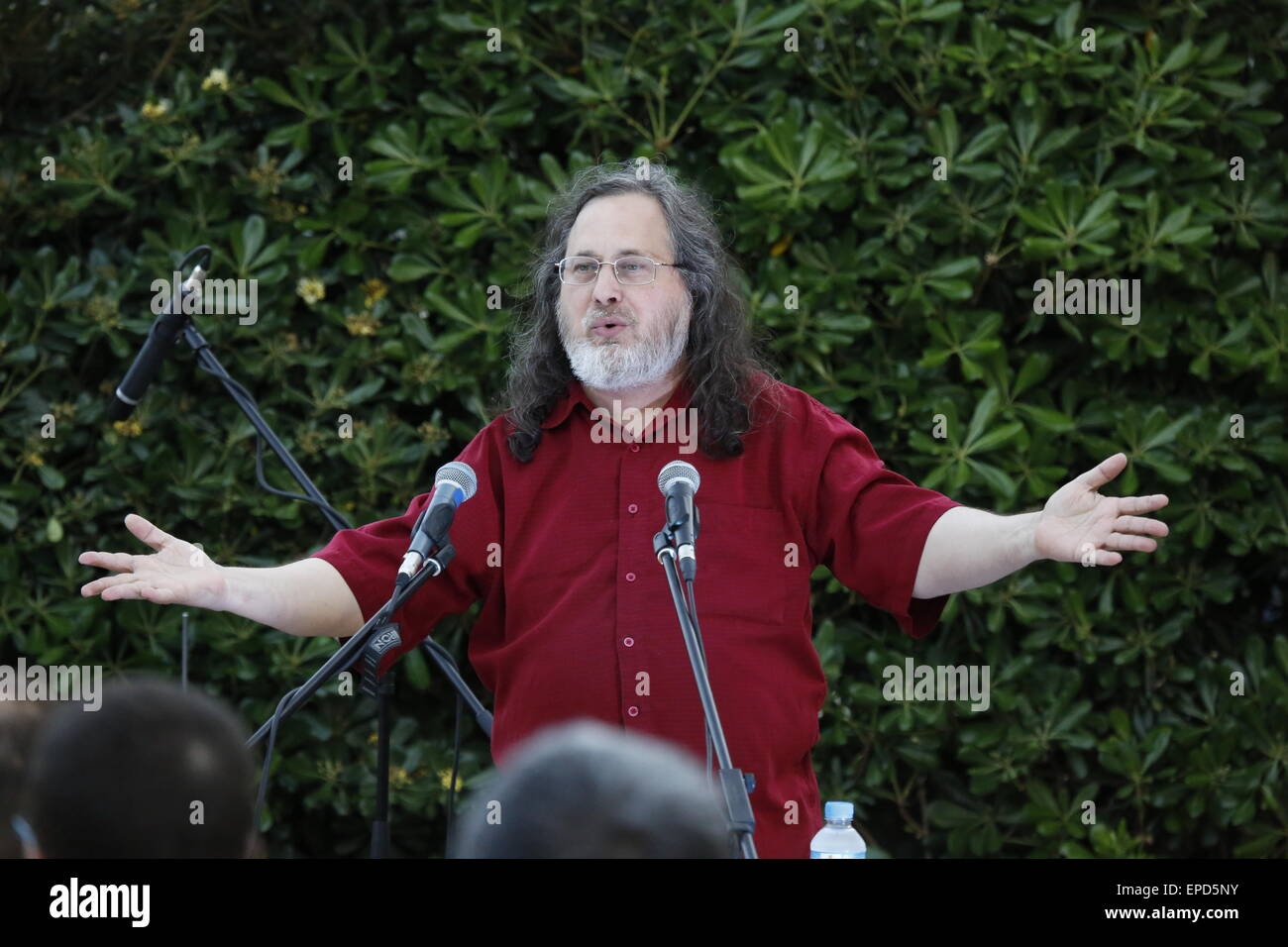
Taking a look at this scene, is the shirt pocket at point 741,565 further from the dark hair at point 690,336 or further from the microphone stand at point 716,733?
the microphone stand at point 716,733

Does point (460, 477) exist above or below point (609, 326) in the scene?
below

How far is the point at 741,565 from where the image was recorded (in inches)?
104

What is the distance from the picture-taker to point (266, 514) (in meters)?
3.94

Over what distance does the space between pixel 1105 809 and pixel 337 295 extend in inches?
99.8

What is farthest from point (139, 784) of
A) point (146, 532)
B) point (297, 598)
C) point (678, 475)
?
point (297, 598)

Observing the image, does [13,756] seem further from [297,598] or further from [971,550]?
[971,550]

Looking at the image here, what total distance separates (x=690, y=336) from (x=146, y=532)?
3.66ft

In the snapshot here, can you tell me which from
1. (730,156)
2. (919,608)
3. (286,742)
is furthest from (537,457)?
(286,742)

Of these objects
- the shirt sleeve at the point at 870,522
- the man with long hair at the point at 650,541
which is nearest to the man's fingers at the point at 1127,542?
the man with long hair at the point at 650,541

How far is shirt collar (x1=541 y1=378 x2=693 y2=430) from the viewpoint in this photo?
2.82 metres

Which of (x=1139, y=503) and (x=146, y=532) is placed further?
(x=146, y=532)

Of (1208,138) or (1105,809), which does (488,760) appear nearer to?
(1105,809)

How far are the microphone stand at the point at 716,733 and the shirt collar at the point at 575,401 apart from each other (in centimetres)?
76

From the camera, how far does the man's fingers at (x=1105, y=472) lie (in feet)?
7.28
